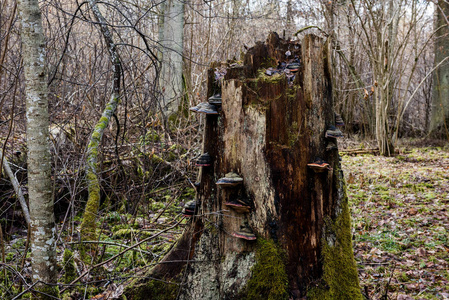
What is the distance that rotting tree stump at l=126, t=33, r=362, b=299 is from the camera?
273 cm

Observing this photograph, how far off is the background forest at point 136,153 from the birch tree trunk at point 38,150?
4.8 inches

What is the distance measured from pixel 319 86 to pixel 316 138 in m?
0.48

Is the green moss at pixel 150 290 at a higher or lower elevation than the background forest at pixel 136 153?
lower

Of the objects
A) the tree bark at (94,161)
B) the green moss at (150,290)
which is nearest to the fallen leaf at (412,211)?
the green moss at (150,290)

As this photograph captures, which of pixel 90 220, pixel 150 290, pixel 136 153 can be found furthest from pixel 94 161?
pixel 136 153

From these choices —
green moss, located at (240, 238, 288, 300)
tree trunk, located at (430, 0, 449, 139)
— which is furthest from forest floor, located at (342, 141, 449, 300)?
tree trunk, located at (430, 0, 449, 139)

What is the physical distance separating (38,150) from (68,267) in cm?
140

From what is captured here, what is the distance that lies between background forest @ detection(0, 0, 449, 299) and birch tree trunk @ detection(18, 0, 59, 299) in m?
0.12

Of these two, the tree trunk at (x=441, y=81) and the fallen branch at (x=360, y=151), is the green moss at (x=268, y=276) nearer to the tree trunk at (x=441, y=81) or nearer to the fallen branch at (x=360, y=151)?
the fallen branch at (x=360, y=151)

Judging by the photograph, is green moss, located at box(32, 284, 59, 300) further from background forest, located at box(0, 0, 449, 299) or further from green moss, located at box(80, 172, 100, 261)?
green moss, located at box(80, 172, 100, 261)

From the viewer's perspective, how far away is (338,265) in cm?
287

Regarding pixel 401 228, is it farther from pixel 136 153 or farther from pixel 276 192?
pixel 136 153

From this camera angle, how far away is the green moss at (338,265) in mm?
2760

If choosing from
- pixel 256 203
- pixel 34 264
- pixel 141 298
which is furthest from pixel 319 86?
pixel 34 264
